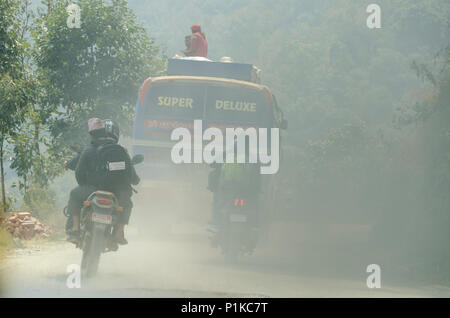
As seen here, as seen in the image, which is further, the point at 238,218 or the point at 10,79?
the point at 10,79

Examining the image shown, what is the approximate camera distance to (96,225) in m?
8.68

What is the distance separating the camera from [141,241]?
14367 mm

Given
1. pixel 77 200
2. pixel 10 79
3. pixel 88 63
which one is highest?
pixel 88 63

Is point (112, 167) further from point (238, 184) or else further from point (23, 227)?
point (23, 227)

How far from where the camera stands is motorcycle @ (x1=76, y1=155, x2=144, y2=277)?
28.6ft

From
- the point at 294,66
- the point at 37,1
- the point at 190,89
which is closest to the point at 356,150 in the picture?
the point at 190,89

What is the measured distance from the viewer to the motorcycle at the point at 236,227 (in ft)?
38.9

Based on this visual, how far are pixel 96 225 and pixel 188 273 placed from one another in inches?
77.2

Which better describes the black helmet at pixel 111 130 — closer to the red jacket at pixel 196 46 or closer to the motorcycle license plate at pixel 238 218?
the motorcycle license plate at pixel 238 218

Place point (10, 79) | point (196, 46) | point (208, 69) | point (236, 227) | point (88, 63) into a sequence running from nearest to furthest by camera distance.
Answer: point (236, 227)
point (10, 79)
point (208, 69)
point (196, 46)
point (88, 63)

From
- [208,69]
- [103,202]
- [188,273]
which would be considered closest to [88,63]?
[208,69]

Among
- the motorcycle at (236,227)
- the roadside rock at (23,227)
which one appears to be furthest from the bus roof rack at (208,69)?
the motorcycle at (236,227)

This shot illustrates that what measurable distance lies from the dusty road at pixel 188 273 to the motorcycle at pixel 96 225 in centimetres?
24

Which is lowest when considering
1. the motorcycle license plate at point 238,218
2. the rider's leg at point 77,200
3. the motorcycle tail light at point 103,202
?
the motorcycle tail light at point 103,202
